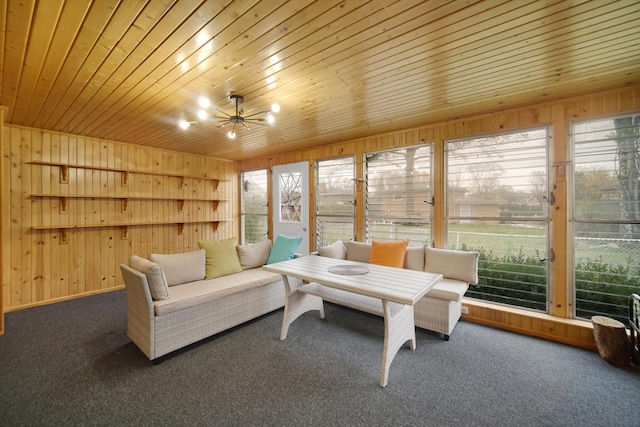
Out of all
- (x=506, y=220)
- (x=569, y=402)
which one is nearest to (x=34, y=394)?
(x=569, y=402)

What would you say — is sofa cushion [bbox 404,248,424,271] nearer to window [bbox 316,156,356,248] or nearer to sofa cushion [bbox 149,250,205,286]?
window [bbox 316,156,356,248]

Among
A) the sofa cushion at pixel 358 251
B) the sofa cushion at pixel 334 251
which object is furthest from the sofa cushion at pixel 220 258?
the sofa cushion at pixel 358 251

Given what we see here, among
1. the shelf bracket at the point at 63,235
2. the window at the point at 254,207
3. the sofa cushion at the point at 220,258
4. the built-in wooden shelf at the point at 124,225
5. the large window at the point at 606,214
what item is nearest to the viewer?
the large window at the point at 606,214

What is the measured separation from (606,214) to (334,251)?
115 inches

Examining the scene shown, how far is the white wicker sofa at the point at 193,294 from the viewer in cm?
226

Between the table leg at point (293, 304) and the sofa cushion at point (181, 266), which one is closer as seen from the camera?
the table leg at point (293, 304)

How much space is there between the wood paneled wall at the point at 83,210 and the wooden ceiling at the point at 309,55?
0.73 m

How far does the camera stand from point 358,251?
3678 mm

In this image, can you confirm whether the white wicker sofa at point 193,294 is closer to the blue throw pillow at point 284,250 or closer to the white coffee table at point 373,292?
the blue throw pillow at point 284,250

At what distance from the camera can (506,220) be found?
3.02 m

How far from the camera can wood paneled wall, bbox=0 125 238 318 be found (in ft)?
11.3

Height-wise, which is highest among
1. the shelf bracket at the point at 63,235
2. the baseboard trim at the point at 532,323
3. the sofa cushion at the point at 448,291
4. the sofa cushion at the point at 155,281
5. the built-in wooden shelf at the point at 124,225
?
the built-in wooden shelf at the point at 124,225

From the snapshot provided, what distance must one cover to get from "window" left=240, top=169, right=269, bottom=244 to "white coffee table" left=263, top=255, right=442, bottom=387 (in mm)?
2855

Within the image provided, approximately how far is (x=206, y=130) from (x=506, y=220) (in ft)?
13.4
